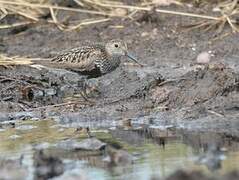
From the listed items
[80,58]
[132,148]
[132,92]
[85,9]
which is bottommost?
[132,148]

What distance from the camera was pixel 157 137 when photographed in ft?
26.0

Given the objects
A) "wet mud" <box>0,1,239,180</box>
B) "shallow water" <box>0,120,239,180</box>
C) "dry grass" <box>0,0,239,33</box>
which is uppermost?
"dry grass" <box>0,0,239,33</box>

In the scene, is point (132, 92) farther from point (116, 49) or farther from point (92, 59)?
point (116, 49)

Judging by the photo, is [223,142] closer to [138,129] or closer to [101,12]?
[138,129]

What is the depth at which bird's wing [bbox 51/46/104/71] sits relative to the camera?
10.4 meters

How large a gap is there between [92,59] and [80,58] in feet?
0.72

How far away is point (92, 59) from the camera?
10.6 m

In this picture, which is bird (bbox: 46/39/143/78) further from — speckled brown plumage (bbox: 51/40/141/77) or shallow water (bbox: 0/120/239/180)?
shallow water (bbox: 0/120/239/180)

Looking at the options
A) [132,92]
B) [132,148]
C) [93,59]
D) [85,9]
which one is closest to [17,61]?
[93,59]

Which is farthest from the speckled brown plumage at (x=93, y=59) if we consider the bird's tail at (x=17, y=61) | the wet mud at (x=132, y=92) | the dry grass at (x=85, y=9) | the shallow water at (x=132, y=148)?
the dry grass at (x=85, y=9)

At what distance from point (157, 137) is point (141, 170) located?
1.48 m

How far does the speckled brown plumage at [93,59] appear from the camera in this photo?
10.4 metres

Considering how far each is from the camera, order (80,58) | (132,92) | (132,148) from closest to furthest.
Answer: (132,148) → (132,92) → (80,58)

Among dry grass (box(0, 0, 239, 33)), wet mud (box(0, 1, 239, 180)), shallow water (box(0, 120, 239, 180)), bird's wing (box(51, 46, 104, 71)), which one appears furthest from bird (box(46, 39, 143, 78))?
dry grass (box(0, 0, 239, 33))
